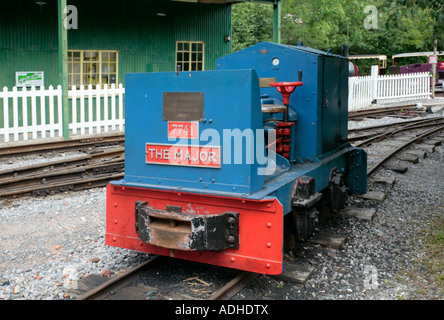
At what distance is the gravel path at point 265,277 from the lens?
427cm

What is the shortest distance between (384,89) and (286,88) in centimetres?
1953

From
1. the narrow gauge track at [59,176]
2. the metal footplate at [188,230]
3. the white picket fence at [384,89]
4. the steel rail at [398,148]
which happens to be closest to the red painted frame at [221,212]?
the metal footplate at [188,230]

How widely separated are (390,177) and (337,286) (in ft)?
16.0

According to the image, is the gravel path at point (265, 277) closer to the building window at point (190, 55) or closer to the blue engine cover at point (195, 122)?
the blue engine cover at point (195, 122)

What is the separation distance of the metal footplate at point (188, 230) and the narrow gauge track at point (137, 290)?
35 centimetres

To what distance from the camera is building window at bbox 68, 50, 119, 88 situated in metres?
14.6

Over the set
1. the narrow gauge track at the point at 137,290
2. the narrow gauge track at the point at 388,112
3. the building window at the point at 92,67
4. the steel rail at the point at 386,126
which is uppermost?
the building window at the point at 92,67

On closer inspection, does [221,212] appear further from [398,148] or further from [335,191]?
[398,148]

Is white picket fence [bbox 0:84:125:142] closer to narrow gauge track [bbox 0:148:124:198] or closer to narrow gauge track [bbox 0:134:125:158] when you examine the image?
narrow gauge track [bbox 0:134:125:158]

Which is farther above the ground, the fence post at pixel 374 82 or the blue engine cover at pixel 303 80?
the fence post at pixel 374 82

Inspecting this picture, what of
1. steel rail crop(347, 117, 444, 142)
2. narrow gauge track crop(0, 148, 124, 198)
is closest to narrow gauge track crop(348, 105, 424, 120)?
steel rail crop(347, 117, 444, 142)

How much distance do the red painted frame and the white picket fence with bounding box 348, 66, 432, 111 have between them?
17.0 metres

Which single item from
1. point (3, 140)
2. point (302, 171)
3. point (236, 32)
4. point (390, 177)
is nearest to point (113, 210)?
point (302, 171)

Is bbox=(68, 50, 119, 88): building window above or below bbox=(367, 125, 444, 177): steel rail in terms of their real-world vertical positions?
above
